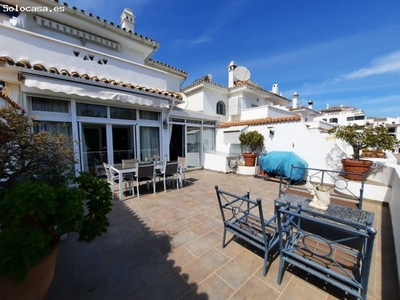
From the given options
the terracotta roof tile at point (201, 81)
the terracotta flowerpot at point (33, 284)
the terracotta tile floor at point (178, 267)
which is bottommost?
the terracotta tile floor at point (178, 267)

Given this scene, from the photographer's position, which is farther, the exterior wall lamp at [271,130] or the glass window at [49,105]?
the exterior wall lamp at [271,130]

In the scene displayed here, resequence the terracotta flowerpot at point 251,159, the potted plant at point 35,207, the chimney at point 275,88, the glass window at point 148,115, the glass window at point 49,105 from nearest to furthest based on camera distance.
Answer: the potted plant at point 35,207 → the glass window at point 49,105 → the glass window at point 148,115 → the terracotta flowerpot at point 251,159 → the chimney at point 275,88

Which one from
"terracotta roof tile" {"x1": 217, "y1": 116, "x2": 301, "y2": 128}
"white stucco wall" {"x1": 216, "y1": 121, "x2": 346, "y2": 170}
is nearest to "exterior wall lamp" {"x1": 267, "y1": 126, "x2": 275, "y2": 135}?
"white stucco wall" {"x1": 216, "y1": 121, "x2": 346, "y2": 170}

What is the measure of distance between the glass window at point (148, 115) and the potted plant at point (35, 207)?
17.2 ft

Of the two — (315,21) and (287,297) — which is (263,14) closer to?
(315,21)

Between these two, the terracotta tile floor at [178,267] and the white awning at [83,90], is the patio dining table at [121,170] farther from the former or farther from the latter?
the white awning at [83,90]

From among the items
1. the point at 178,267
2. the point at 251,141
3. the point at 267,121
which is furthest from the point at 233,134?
the point at 178,267

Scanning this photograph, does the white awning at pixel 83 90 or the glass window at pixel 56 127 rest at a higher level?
the white awning at pixel 83 90

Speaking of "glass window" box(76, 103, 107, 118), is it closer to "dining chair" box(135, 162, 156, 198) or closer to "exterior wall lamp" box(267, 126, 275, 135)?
"dining chair" box(135, 162, 156, 198)

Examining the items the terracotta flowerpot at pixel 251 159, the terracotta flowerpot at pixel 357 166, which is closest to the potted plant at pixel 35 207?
the terracotta flowerpot at pixel 357 166

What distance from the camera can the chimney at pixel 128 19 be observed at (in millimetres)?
8930

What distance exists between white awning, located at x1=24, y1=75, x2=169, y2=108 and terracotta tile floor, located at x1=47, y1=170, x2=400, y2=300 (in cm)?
446

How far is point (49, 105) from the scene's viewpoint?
5.80m

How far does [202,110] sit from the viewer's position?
483 inches
